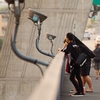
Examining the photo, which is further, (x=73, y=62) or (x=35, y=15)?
(x=35, y=15)

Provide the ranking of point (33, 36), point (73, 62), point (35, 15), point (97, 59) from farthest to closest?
point (33, 36) < point (97, 59) < point (35, 15) < point (73, 62)

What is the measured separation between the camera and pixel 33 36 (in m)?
21.8

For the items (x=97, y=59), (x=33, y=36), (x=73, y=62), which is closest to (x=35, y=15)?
(x=73, y=62)

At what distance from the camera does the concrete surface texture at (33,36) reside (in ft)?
68.3

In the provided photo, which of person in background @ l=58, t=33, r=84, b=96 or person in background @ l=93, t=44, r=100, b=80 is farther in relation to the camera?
person in background @ l=93, t=44, r=100, b=80

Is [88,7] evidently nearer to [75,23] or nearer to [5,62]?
[75,23]

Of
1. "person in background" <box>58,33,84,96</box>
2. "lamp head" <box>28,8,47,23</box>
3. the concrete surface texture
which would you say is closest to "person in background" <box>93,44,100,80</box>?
the concrete surface texture

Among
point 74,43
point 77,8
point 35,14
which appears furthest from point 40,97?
point 77,8

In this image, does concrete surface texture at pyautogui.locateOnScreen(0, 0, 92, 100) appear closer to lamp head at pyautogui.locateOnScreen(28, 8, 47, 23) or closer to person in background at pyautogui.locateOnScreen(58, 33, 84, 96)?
lamp head at pyautogui.locateOnScreen(28, 8, 47, 23)

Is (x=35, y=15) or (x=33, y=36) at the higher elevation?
(x=33, y=36)

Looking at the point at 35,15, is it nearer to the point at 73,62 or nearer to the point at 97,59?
the point at 73,62

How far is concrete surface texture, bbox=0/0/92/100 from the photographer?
20.8 m

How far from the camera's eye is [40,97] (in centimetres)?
336

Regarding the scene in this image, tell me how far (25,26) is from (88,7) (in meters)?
2.87
